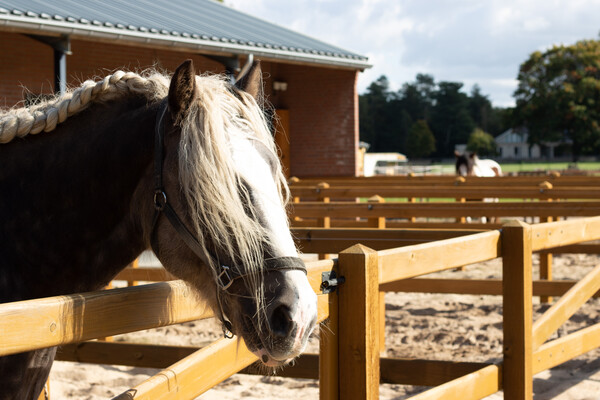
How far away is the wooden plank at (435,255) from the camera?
269 cm

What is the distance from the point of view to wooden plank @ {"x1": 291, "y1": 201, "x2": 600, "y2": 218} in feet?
22.0

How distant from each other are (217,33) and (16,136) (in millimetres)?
10622

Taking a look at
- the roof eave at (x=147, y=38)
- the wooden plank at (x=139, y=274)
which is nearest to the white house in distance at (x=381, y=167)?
the roof eave at (x=147, y=38)

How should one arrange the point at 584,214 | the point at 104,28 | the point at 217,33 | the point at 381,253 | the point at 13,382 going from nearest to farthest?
the point at 13,382 → the point at 381,253 → the point at 584,214 → the point at 104,28 → the point at 217,33

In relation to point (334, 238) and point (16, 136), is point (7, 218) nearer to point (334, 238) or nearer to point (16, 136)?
point (16, 136)

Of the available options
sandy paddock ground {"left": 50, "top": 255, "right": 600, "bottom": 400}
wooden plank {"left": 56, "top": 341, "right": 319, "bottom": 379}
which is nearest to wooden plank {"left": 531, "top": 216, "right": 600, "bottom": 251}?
sandy paddock ground {"left": 50, "top": 255, "right": 600, "bottom": 400}

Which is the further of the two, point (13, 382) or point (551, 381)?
point (551, 381)

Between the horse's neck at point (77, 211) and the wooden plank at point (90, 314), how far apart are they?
32cm

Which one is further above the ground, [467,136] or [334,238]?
[467,136]

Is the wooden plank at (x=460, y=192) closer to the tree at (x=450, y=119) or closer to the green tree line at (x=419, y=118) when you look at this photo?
the green tree line at (x=419, y=118)

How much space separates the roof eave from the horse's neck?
7.61 m

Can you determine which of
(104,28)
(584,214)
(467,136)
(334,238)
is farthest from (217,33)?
(467,136)

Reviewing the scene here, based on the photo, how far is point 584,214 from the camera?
22.8ft

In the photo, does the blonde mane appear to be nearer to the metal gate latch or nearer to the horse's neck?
the horse's neck
